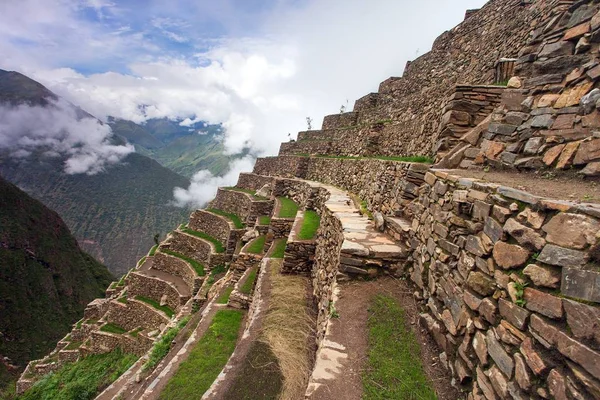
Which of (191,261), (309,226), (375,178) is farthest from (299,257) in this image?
(191,261)

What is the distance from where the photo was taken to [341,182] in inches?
557

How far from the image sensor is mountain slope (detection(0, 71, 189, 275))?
90.5 metres

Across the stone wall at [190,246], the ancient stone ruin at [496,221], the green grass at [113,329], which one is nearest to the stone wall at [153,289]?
the green grass at [113,329]

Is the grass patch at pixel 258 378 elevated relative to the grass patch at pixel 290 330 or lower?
lower

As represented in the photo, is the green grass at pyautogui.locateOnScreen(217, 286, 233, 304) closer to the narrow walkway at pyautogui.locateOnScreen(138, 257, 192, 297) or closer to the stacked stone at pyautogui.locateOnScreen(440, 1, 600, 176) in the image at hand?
the narrow walkway at pyautogui.locateOnScreen(138, 257, 192, 297)

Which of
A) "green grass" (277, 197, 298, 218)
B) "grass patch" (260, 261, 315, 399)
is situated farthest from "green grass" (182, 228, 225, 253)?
"grass patch" (260, 261, 315, 399)

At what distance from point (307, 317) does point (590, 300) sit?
16.9 ft

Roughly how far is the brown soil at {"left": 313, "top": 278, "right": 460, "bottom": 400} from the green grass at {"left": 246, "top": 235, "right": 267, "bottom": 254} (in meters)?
7.95

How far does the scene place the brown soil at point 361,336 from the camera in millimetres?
3297

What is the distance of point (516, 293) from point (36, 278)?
58955mm

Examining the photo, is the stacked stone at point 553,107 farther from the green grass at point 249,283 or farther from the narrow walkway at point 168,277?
the narrow walkway at point 168,277

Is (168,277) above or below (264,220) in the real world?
below

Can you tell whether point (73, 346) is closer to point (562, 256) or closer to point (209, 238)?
point (209, 238)

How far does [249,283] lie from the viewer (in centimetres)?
1048
